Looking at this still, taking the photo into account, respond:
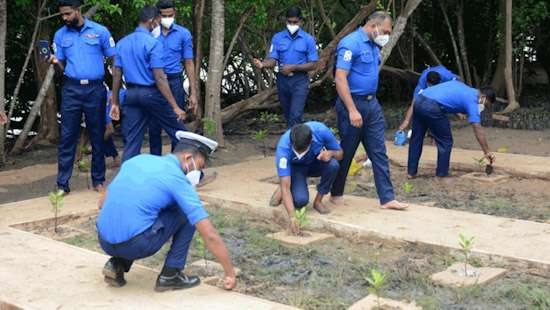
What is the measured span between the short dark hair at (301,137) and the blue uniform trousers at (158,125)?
2034 mm

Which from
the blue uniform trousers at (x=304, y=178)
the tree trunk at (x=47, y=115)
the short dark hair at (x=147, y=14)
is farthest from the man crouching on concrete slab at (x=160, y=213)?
the tree trunk at (x=47, y=115)

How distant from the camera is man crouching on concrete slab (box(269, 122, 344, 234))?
244 inches

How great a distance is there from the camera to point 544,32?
52.6 feet

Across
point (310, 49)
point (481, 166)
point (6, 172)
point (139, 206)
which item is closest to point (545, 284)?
point (139, 206)

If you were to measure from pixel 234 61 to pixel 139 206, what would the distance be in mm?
11701

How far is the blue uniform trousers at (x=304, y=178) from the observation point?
671cm

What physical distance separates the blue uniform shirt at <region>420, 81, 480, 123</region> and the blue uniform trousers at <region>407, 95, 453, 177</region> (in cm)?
7

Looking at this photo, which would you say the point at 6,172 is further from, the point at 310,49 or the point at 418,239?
the point at 418,239

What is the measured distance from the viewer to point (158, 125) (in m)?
7.84

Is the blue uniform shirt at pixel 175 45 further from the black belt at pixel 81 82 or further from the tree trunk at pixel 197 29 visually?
the tree trunk at pixel 197 29

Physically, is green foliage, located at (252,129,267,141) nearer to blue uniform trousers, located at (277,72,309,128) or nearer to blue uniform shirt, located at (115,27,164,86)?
blue uniform trousers, located at (277,72,309,128)

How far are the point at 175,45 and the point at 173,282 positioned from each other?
433 cm

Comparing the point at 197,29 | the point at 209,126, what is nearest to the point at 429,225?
the point at 209,126

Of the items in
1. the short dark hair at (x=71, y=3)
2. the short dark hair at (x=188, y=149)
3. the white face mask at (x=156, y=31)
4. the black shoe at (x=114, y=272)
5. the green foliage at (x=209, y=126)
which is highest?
the short dark hair at (x=71, y=3)
